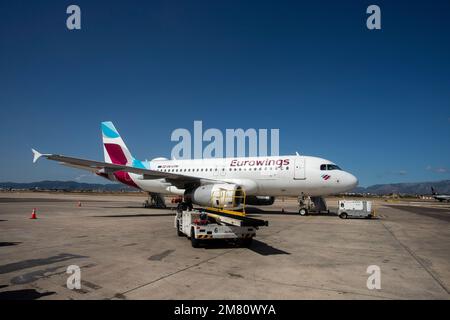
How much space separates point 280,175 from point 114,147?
17.4 metres

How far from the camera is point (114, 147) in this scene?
105 ft

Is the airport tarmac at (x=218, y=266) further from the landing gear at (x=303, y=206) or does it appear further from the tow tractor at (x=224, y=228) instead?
the landing gear at (x=303, y=206)

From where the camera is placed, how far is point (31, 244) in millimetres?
11141

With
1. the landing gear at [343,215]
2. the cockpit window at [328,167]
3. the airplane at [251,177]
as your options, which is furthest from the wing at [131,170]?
the landing gear at [343,215]

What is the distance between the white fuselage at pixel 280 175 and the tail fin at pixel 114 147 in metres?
7.10

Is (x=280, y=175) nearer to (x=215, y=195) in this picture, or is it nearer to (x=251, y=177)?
(x=251, y=177)

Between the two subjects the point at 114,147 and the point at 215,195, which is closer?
the point at 215,195

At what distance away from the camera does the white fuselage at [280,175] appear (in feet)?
76.5

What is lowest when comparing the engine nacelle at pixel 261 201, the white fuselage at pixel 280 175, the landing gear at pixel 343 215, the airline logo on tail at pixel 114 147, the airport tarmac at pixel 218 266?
the landing gear at pixel 343 215

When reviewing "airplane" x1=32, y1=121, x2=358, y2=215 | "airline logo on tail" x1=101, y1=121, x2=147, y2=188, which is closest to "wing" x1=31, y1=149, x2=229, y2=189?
"airplane" x1=32, y1=121, x2=358, y2=215

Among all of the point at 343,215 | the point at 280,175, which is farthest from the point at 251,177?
the point at 343,215
